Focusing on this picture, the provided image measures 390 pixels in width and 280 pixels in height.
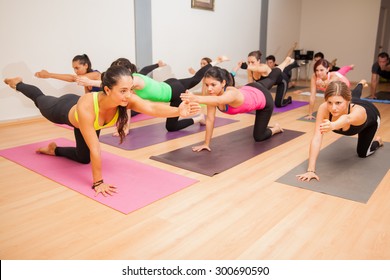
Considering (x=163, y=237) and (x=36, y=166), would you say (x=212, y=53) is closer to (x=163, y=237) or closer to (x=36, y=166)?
(x=36, y=166)

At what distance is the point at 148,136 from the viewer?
3684mm

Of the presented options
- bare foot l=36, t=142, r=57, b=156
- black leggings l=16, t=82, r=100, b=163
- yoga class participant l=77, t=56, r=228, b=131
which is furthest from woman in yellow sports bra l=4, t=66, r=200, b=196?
yoga class participant l=77, t=56, r=228, b=131

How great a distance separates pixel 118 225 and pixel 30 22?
3.22 meters

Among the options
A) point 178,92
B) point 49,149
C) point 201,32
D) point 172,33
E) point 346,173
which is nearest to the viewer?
point 346,173

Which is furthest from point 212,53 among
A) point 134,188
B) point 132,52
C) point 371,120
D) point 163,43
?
point 134,188

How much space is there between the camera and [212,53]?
6754 mm

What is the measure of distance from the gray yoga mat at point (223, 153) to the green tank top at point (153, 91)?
0.54 meters

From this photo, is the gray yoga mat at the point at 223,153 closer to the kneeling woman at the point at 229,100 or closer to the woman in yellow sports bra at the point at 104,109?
the kneeling woman at the point at 229,100

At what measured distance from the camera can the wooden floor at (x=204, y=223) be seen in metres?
1.60

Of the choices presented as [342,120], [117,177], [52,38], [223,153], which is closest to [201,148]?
[223,153]

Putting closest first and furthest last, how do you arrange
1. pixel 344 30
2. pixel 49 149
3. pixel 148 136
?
pixel 49 149
pixel 148 136
pixel 344 30

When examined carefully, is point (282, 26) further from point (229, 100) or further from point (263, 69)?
point (229, 100)

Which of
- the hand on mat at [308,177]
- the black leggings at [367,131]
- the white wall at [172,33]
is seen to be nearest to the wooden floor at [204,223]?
the hand on mat at [308,177]

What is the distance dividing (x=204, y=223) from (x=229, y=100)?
1.26 metres
